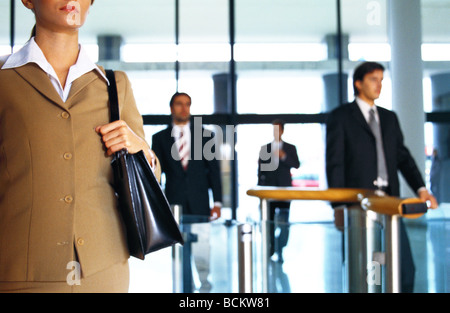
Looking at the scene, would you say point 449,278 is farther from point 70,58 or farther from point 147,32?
point 147,32

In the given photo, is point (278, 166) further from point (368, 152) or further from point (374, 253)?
point (374, 253)

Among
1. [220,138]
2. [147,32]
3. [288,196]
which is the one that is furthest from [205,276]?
[147,32]

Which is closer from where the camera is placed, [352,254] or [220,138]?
[352,254]

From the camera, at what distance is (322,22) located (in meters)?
9.52

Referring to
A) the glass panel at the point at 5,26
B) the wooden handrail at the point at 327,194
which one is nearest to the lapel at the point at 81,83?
the wooden handrail at the point at 327,194

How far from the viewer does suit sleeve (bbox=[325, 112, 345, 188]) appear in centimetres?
303

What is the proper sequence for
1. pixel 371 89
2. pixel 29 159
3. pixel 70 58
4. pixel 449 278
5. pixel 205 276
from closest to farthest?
pixel 29 159
pixel 70 58
pixel 371 89
pixel 449 278
pixel 205 276

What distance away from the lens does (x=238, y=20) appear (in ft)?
30.4

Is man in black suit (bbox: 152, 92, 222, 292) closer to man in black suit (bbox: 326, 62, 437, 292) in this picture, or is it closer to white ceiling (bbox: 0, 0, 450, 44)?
man in black suit (bbox: 326, 62, 437, 292)

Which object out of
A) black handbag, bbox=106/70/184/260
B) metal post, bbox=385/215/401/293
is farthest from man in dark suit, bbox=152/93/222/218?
black handbag, bbox=106/70/184/260

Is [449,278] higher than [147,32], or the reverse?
[147,32]

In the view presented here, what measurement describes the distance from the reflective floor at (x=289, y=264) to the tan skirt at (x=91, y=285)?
170cm

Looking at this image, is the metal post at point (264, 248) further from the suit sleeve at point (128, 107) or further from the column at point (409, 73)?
the column at point (409, 73)

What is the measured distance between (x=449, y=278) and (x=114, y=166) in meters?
2.88
